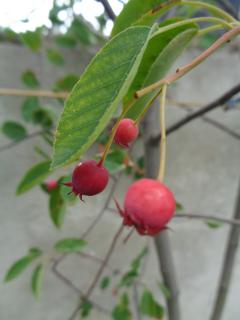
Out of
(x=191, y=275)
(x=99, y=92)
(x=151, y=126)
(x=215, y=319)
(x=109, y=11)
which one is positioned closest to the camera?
(x=99, y=92)

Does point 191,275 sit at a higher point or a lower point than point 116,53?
lower

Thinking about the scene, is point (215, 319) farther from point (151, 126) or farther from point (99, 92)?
point (99, 92)

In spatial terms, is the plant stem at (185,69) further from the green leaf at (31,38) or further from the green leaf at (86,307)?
the green leaf at (86,307)

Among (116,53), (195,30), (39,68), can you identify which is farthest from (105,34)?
(116,53)

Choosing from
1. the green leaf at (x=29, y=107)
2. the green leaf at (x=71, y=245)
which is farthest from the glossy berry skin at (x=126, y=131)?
the green leaf at (x=29, y=107)

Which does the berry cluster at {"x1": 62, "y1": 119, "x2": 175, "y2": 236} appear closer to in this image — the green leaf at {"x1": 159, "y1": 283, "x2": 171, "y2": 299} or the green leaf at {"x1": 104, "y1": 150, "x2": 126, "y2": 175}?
the green leaf at {"x1": 104, "y1": 150, "x2": 126, "y2": 175}

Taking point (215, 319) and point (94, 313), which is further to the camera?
point (94, 313)
